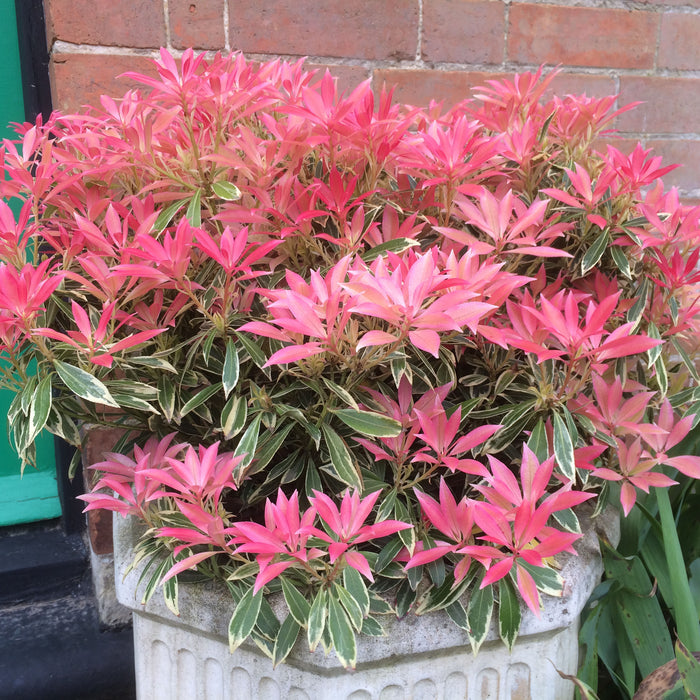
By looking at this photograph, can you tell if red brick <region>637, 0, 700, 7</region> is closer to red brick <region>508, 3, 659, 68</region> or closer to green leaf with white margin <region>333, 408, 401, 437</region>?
red brick <region>508, 3, 659, 68</region>

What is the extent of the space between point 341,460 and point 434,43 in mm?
1058

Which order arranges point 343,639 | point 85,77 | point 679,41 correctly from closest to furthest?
1. point 343,639
2. point 85,77
3. point 679,41

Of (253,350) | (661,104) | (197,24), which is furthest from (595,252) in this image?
(661,104)

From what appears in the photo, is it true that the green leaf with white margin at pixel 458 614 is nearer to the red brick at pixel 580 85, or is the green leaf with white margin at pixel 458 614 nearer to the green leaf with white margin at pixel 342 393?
the green leaf with white margin at pixel 342 393

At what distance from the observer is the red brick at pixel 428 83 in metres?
1.31

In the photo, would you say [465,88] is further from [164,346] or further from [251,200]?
[164,346]

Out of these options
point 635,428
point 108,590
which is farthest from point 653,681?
point 108,590

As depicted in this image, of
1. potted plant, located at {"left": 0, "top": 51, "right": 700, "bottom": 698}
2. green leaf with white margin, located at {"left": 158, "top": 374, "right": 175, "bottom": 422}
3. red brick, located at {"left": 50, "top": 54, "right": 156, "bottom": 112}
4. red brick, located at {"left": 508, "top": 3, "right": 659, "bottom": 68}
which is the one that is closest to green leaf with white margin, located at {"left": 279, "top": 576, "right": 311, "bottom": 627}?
potted plant, located at {"left": 0, "top": 51, "right": 700, "bottom": 698}

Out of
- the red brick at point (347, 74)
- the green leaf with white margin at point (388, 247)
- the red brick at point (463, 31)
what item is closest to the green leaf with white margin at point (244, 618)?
the green leaf with white margin at point (388, 247)

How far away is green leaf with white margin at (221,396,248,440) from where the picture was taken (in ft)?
2.07

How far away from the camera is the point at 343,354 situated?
0.60 m

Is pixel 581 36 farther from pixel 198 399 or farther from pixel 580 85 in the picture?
pixel 198 399

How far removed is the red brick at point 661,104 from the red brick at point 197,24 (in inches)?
37.1

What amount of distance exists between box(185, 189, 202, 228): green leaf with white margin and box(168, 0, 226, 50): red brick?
2.17ft
